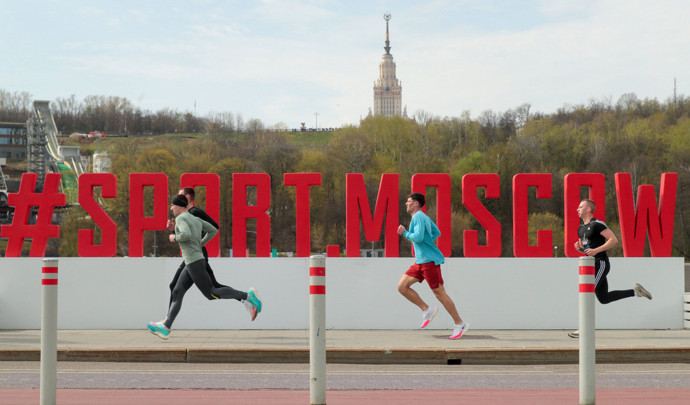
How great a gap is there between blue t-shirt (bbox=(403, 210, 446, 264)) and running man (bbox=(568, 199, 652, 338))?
2.18m

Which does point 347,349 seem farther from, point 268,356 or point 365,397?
point 365,397

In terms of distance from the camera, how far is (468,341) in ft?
39.0

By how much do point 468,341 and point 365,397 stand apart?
15.1ft

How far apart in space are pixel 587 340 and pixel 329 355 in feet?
14.8

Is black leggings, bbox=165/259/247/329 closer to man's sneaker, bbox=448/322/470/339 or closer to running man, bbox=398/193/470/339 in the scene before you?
running man, bbox=398/193/470/339

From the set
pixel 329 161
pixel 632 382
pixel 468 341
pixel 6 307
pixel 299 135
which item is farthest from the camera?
pixel 299 135

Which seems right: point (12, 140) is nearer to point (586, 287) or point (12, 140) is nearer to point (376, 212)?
point (376, 212)

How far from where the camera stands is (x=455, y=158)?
101625mm

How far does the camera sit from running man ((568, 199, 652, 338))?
12672 millimetres

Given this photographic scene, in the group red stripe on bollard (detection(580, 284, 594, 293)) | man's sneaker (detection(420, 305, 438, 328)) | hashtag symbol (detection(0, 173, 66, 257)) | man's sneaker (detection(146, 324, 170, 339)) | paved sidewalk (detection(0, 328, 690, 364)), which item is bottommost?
paved sidewalk (detection(0, 328, 690, 364))

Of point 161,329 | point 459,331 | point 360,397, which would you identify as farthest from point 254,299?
point 360,397

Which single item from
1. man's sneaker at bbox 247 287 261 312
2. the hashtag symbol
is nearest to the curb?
man's sneaker at bbox 247 287 261 312

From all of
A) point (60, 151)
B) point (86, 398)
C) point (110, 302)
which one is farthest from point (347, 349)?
point (60, 151)

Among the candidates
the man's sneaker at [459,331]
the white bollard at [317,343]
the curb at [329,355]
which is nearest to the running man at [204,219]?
the curb at [329,355]
